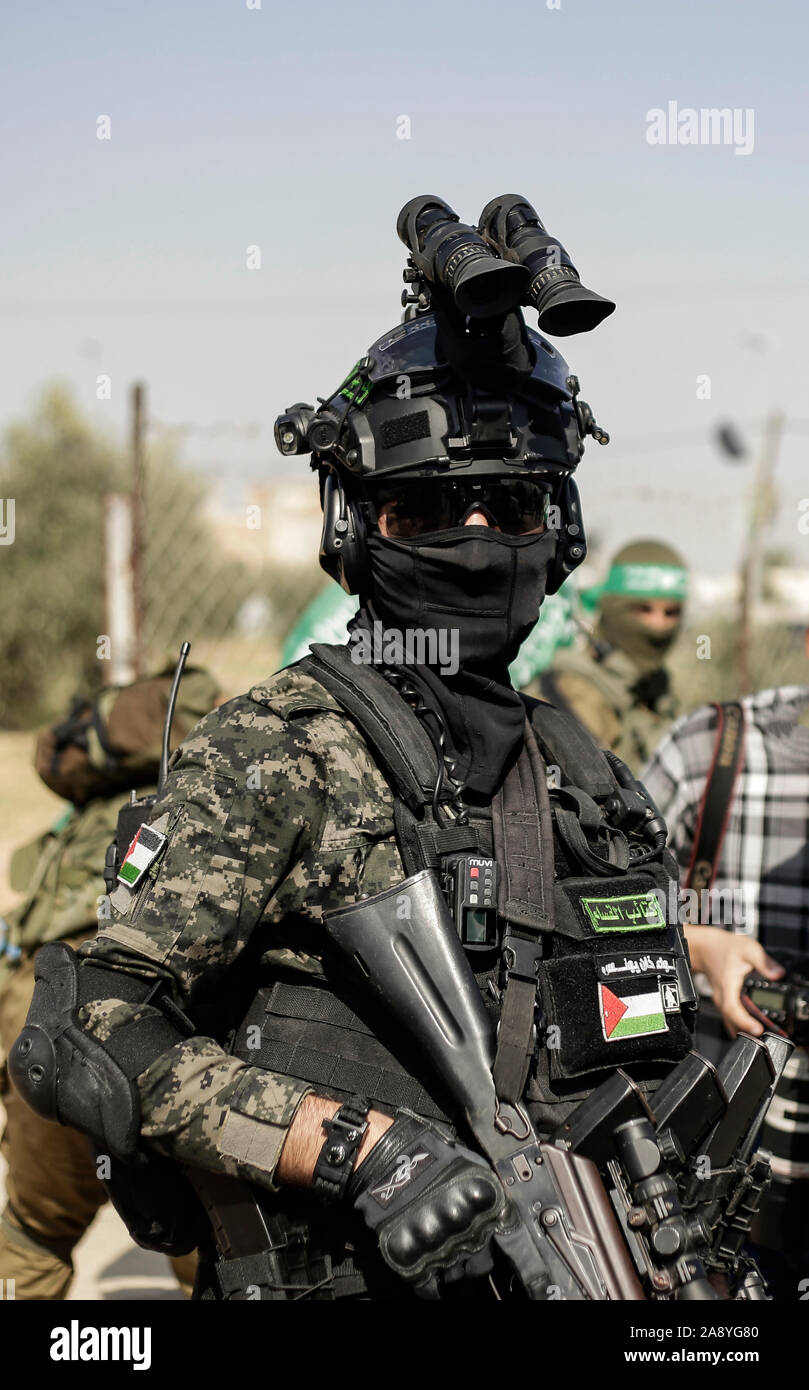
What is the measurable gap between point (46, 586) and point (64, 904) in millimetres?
16091

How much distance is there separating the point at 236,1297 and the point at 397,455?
4.84 ft

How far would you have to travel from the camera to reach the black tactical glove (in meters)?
1.86

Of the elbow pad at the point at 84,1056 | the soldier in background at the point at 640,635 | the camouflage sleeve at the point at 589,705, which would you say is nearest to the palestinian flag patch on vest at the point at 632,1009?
the elbow pad at the point at 84,1056

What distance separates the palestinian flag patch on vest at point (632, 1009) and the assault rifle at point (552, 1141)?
11 centimetres

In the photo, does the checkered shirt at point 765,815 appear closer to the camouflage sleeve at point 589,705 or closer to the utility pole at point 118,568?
the camouflage sleeve at point 589,705

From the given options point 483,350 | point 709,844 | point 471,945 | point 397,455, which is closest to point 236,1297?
point 471,945

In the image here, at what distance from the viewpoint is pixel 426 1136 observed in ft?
6.46

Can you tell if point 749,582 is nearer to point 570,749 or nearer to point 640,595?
point 640,595

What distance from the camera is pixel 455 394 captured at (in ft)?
8.09

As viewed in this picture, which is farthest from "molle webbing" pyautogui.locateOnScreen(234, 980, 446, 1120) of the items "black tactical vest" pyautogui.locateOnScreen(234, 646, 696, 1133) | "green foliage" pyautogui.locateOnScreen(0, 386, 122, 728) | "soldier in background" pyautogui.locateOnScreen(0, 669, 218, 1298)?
"green foliage" pyautogui.locateOnScreen(0, 386, 122, 728)

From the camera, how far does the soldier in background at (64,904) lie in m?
3.78

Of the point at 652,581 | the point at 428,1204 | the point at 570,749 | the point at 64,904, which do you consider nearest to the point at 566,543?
the point at 570,749

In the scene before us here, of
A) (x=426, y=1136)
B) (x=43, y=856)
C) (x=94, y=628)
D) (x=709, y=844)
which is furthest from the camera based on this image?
(x=94, y=628)
